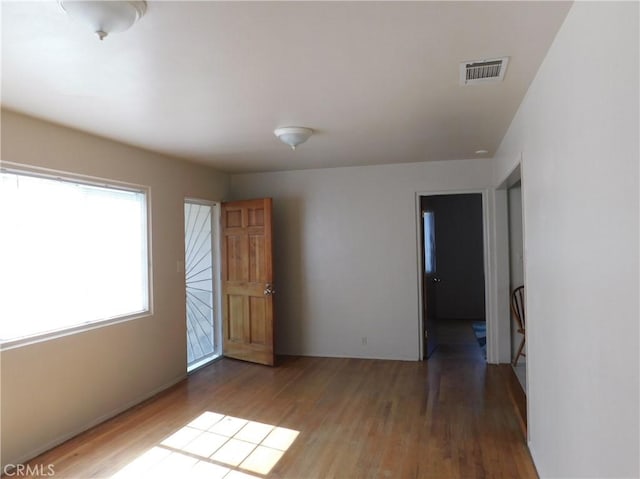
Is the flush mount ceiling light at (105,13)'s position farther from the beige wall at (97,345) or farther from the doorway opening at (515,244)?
the doorway opening at (515,244)

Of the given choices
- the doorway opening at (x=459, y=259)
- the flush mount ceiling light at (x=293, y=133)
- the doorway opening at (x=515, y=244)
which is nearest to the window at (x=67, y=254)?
the flush mount ceiling light at (x=293, y=133)

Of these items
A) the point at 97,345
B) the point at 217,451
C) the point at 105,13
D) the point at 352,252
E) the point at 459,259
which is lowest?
the point at 217,451

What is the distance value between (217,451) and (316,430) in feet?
2.51

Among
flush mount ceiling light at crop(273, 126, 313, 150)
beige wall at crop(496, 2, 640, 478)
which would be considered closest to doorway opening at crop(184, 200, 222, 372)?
flush mount ceiling light at crop(273, 126, 313, 150)

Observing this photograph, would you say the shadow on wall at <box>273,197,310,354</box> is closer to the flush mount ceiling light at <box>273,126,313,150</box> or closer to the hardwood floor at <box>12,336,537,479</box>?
the hardwood floor at <box>12,336,537,479</box>

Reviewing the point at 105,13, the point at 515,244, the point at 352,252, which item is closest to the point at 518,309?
the point at 515,244

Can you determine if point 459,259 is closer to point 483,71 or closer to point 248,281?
point 248,281

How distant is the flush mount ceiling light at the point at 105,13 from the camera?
59.9 inches

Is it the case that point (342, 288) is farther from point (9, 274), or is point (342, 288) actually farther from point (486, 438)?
point (9, 274)

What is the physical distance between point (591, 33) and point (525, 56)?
2.27ft

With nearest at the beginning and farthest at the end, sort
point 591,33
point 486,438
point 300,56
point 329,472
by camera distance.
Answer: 1. point 591,33
2. point 300,56
3. point 329,472
4. point 486,438

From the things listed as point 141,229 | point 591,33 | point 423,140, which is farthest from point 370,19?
point 141,229

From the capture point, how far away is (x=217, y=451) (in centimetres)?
298

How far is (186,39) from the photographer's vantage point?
1.89m
